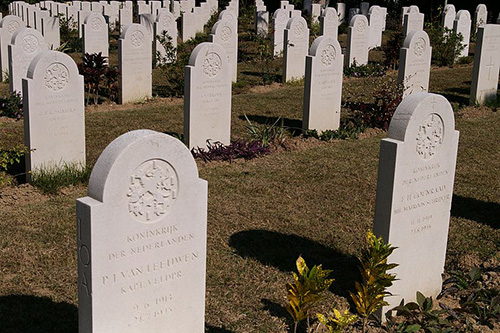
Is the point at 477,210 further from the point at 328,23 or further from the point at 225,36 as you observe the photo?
the point at 328,23

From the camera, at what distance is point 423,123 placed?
5.24m

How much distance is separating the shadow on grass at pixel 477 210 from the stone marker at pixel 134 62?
7672 mm

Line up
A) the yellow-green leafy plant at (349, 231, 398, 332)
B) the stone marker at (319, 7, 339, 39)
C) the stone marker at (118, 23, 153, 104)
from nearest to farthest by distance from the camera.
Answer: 1. the yellow-green leafy plant at (349, 231, 398, 332)
2. the stone marker at (118, 23, 153, 104)
3. the stone marker at (319, 7, 339, 39)

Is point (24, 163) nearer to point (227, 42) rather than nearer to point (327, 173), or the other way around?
point (327, 173)

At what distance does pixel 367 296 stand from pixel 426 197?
1.22 meters

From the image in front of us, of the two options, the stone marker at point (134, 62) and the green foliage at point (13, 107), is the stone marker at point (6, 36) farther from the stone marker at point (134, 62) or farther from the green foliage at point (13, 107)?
the stone marker at point (134, 62)

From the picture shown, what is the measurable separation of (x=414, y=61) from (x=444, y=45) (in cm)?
674

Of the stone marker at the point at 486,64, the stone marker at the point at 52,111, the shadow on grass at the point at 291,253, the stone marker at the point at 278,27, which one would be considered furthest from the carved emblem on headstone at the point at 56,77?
the stone marker at the point at 278,27

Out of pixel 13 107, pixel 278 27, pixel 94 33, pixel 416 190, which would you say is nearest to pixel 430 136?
pixel 416 190

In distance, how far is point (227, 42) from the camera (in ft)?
50.1

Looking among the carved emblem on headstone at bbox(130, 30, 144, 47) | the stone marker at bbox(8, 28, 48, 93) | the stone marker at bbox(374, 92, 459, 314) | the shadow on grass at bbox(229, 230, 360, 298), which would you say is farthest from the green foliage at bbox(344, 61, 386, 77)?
the stone marker at bbox(374, 92, 459, 314)

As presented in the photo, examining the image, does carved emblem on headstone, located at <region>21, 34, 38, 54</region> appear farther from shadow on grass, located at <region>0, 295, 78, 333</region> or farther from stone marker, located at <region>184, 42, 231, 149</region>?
shadow on grass, located at <region>0, 295, 78, 333</region>

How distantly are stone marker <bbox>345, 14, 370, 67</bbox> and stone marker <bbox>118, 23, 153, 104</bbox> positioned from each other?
658cm

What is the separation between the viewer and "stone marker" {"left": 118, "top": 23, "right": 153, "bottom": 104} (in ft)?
43.2
